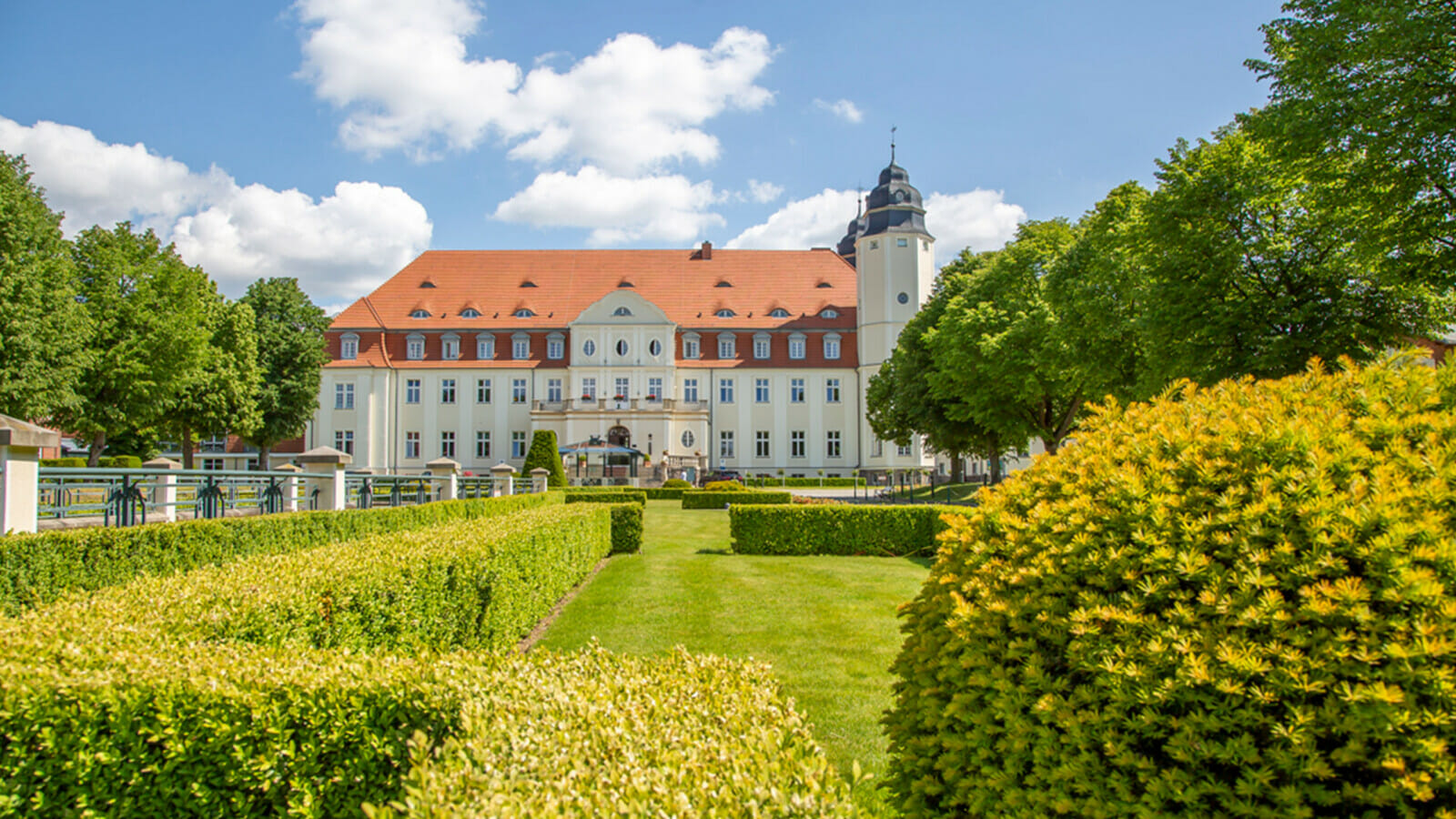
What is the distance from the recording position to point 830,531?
1883 cm

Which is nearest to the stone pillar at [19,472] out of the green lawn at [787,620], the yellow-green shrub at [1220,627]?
the green lawn at [787,620]

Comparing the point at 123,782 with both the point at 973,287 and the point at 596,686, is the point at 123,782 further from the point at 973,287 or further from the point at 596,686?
the point at 973,287

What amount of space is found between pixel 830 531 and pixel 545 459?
1994 centimetres

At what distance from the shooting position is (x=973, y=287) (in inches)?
1267

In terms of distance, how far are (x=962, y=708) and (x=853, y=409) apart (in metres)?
50.7

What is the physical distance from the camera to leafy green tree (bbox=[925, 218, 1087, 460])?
2746 cm

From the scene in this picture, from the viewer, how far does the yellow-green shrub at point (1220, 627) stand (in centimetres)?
211

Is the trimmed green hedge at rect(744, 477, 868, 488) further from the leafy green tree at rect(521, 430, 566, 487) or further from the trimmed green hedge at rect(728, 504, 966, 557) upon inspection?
the trimmed green hedge at rect(728, 504, 966, 557)

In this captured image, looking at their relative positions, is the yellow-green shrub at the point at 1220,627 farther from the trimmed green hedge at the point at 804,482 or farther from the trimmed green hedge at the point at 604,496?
the trimmed green hedge at the point at 804,482

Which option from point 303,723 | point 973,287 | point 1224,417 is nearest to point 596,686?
point 303,723

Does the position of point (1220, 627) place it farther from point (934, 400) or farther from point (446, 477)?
point (934, 400)

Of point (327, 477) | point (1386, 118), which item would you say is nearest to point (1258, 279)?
point (1386, 118)

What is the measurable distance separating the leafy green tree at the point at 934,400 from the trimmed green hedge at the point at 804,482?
6021mm

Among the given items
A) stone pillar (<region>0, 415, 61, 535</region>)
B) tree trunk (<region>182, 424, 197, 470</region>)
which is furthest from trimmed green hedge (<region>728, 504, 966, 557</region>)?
tree trunk (<region>182, 424, 197, 470</region>)
